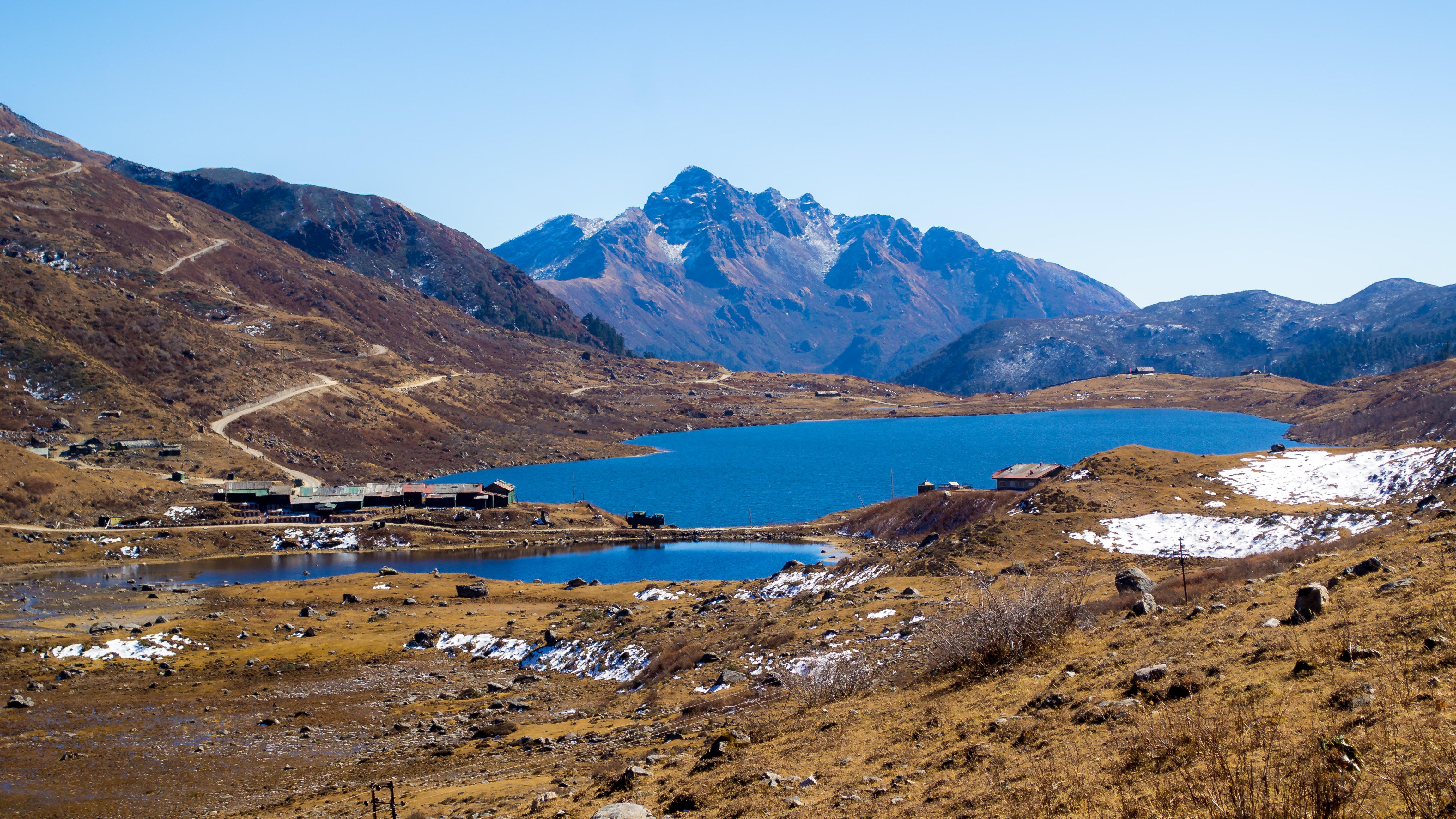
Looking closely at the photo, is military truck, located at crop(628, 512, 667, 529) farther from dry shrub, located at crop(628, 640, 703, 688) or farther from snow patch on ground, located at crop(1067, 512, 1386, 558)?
dry shrub, located at crop(628, 640, 703, 688)

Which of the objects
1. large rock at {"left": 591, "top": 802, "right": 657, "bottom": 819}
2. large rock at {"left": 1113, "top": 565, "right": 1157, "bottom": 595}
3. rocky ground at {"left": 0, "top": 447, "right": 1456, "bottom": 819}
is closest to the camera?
rocky ground at {"left": 0, "top": 447, "right": 1456, "bottom": 819}

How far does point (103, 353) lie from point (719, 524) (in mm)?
112192

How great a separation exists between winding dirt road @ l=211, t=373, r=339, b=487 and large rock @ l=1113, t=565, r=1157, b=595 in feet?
398

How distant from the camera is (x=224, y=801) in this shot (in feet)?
86.7

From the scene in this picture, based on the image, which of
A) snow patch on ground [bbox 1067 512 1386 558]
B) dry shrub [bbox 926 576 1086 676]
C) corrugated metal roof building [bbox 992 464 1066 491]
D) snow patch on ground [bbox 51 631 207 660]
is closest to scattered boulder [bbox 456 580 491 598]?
snow patch on ground [bbox 51 631 207 660]

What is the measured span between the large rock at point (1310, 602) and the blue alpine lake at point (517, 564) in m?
64.1

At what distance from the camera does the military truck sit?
112 m

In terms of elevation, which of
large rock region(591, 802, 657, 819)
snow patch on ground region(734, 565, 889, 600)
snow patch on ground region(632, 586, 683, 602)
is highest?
large rock region(591, 802, 657, 819)

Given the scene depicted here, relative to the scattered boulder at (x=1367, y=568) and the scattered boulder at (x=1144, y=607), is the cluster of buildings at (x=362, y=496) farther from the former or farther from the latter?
the scattered boulder at (x=1367, y=568)

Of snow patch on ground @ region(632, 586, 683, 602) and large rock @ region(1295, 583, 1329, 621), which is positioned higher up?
large rock @ region(1295, 583, 1329, 621)

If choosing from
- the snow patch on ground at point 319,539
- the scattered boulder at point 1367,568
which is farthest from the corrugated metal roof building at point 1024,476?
the snow patch on ground at point 319,539

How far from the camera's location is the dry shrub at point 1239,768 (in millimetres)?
8914

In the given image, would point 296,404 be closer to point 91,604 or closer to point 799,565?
point 91,604

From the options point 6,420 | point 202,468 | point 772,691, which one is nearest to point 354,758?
point 772,691
